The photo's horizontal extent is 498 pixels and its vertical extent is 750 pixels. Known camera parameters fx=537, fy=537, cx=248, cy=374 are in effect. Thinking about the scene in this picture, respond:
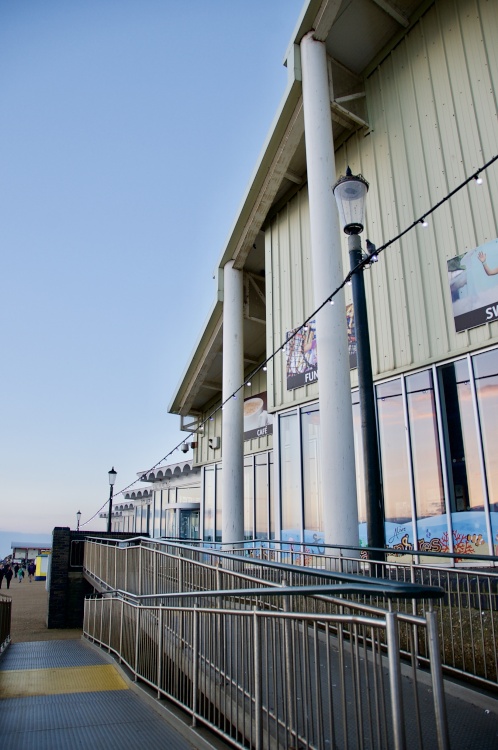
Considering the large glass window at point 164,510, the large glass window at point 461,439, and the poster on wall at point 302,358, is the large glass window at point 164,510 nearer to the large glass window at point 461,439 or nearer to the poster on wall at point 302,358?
the poster on wall at point 302,358

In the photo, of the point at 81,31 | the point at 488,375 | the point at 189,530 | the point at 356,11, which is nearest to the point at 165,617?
the point at 488,375

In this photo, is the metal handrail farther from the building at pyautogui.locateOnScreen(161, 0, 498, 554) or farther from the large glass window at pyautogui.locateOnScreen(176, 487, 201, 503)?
the large glass window at pyautogui.locateOnScreen(176, 487, 201, 503)

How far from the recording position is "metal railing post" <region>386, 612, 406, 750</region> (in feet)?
7.38

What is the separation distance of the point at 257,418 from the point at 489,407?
10.9 metres

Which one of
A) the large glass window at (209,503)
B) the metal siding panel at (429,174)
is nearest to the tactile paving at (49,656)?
the metal siding panel at (429,174)

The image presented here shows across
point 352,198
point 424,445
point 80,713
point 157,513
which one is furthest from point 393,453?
point 157,513

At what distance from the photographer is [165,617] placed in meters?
5.85

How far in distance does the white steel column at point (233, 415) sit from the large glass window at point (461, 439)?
6726 mm

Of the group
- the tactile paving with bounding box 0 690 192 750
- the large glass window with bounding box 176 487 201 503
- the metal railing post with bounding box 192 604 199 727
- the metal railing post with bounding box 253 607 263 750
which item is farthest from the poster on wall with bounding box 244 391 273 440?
the metal railing post with bounding box 253 607 263 750

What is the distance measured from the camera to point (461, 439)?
9.55m

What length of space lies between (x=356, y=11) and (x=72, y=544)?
17098 millimetres

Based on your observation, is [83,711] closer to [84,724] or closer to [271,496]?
[84,724]

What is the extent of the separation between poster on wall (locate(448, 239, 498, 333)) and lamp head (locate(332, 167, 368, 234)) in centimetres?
348

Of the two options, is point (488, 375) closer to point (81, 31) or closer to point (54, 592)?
point (54, 592)
